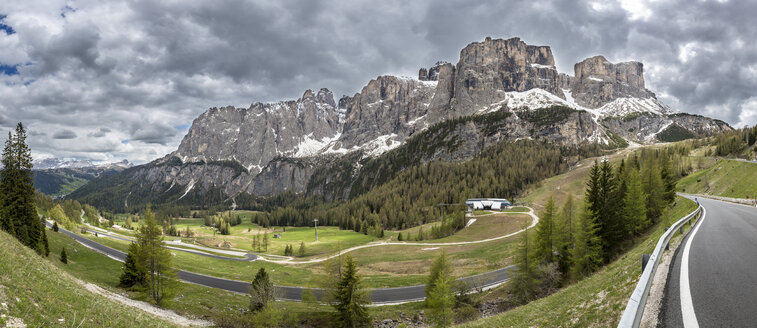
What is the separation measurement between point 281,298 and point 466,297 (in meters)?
28.6

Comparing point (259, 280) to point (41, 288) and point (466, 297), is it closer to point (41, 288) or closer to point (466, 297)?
point (41, 288)

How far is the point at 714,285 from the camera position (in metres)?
9.73

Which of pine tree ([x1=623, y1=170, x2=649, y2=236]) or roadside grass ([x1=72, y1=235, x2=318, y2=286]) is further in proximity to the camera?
roadside grass ([x1=72, y1=235, x2=318, y2=286])

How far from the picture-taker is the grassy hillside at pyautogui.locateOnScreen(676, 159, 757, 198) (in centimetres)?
6022

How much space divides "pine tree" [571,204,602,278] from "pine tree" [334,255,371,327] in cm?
2588

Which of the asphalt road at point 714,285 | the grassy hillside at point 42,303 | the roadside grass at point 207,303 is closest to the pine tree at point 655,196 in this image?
the asphalt road at point 714,285

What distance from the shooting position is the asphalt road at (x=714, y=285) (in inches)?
296

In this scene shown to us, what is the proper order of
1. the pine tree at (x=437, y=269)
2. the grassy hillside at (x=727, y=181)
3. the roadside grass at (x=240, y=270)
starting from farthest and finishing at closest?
the roadside grass at (x=240, y=270) < the grassy hillside at (x=727, y=181) < the pine tree at (x=437, y=269)

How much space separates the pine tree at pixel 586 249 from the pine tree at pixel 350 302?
84.9ft

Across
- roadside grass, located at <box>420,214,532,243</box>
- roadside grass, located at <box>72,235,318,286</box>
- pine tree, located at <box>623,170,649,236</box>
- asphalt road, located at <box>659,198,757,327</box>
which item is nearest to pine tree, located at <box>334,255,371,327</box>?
roadside grass, located at <box>72,235,318,286</box>

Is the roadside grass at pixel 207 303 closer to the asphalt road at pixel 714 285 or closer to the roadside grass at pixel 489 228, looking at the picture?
the asphalt road at pixel 714 285

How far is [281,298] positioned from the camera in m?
49.8

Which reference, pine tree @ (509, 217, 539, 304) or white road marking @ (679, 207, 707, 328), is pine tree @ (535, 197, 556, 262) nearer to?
pine tree @ (509, 217, 539, 304)

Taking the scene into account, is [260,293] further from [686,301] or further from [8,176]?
[8,176]
